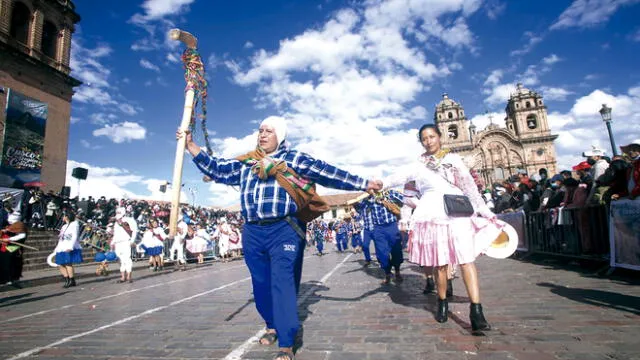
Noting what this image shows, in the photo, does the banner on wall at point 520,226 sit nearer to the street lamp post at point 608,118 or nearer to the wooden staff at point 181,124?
the street lamp post at point 608,118

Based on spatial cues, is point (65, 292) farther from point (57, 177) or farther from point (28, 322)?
point (57, 177)

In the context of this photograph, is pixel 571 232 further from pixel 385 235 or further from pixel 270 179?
pixel 270 179

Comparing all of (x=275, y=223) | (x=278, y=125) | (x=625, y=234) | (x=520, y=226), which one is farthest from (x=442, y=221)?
(x=520, y=226)

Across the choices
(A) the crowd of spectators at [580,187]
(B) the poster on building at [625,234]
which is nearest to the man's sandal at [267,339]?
(B) the poster on building at [625,234]

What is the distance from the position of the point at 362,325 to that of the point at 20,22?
32.9m

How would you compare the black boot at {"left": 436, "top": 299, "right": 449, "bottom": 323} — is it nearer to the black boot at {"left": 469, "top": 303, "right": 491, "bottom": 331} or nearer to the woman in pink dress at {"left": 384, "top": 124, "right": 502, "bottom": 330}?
the woman in pink dress at {"left": 384, "top": 124, "right": 502, "bottom": 330}

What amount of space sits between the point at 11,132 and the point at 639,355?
28906 millimetres

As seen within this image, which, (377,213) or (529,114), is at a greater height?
(529,114)

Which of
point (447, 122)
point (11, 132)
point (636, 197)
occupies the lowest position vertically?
point (636, 197)

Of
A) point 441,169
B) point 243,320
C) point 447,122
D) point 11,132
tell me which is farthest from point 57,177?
point 447,122

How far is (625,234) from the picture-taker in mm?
5816

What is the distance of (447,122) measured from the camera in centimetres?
7712

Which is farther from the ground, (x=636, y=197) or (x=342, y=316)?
(x=636, y=197)

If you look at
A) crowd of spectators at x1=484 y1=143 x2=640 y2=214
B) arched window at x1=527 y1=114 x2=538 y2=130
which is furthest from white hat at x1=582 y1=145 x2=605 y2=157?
arched window at x1=527 y1=114 x2=538 y2=130
